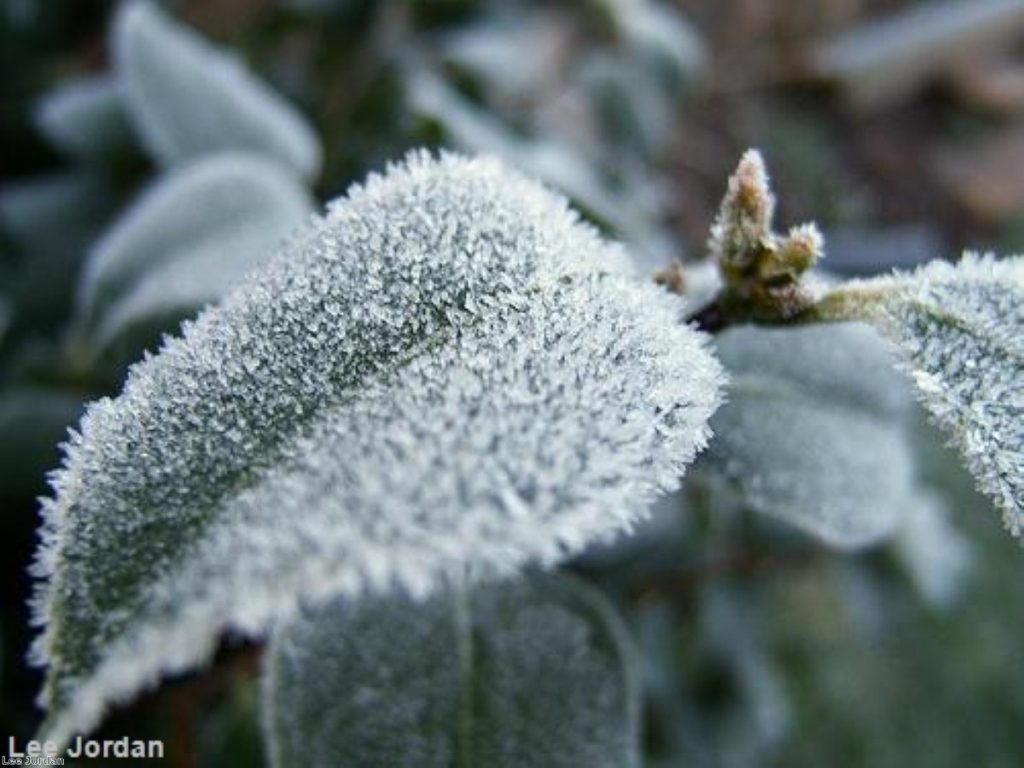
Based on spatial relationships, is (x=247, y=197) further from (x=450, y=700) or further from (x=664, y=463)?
(x=664, y=463)

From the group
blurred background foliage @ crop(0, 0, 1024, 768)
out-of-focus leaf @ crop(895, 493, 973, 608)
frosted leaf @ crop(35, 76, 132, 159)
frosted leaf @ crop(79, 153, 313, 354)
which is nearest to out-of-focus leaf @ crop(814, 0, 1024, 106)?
blurred background foliage @ crop(0, 0, 1024, 768)

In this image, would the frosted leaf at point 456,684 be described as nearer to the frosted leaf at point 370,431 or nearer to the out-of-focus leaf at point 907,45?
the frosted leaf at point 370,431

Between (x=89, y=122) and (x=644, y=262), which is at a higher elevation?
(x=89, y=122)

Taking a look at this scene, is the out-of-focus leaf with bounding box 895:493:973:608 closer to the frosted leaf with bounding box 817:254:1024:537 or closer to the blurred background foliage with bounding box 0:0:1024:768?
the blurred background foliage with bounding box 0:0:1024:768

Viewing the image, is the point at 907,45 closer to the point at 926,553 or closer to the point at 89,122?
the point at 926,553

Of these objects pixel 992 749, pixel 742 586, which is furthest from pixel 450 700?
pixel 992 749

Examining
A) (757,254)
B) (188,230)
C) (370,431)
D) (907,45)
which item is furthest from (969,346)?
(907,45)
